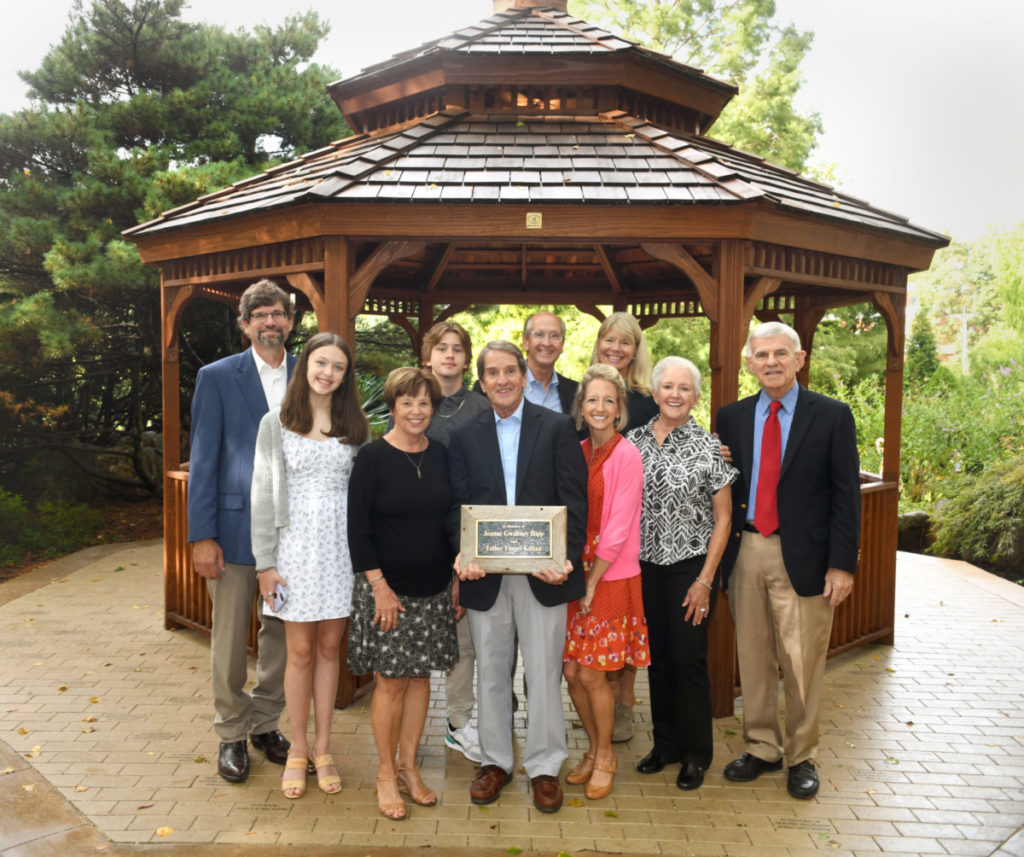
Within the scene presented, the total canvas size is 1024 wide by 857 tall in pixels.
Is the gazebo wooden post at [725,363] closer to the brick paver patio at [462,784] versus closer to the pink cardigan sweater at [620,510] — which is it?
the brick paver patio at [462,784]

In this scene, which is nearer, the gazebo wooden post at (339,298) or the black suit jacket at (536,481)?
the black suit jacket at (536,481)

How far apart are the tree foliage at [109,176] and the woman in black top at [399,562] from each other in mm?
7894

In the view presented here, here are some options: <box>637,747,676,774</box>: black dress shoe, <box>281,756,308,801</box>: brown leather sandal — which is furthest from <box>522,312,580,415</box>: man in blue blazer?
<box>281,756,308,801</box>: brown leather sandal

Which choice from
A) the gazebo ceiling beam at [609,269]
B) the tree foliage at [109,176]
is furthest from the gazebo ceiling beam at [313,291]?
the tree foliage at [109,176]

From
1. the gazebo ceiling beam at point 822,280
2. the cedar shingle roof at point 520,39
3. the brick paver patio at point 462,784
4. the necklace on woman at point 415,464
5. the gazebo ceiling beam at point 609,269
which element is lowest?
the brick paver patio at point 462,784

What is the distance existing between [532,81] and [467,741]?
16.3 ft

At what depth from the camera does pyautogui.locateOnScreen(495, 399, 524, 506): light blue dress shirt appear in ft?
12.6

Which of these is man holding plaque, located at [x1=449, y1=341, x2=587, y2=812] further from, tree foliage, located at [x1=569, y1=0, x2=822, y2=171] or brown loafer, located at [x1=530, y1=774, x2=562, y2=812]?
tree foliage, located at [x1=569, y1=0, x2=822, y2=171]

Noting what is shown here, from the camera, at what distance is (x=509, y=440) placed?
3.88 m

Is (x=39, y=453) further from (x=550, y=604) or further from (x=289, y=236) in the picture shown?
(x=550, y=604)

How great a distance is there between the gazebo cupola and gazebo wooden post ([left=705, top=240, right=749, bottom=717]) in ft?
7.07

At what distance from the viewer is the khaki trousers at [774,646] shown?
419 cm

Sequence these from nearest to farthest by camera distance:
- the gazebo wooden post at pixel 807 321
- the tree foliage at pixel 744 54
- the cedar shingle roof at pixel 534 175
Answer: the cedar shingle roof at pixel 534 175 < the gazebo wooden post at pixel 807 321 < the tree foliage at pixel 744 54

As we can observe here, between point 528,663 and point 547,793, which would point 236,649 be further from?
point 547,793
